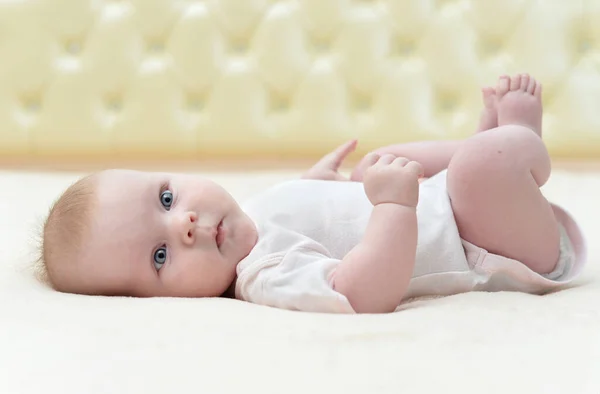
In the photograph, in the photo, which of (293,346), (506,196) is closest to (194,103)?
(506,196)

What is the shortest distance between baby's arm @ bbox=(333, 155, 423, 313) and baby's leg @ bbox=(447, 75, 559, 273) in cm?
15

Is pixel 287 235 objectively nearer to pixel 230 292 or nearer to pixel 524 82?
pixel 230 292

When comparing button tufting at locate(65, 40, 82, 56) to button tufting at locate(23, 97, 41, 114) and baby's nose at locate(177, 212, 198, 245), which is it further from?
baby's nose at locate(177, 212, 198, 245)

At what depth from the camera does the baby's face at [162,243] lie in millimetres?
1109

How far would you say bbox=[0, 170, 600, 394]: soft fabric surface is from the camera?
703 millimetres

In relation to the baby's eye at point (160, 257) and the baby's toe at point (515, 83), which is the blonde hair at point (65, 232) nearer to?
the baby's eye at point (160, 257)

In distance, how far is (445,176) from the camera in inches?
49.7

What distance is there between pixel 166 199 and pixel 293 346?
451 mm

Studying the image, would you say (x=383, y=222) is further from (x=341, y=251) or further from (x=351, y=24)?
(x=351, y=24)

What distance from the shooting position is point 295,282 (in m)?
1.04

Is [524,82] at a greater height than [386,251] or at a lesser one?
greater

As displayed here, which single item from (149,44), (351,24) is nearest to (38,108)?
(149,44)

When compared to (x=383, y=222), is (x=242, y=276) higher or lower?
lower

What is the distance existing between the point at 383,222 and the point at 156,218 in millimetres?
360
